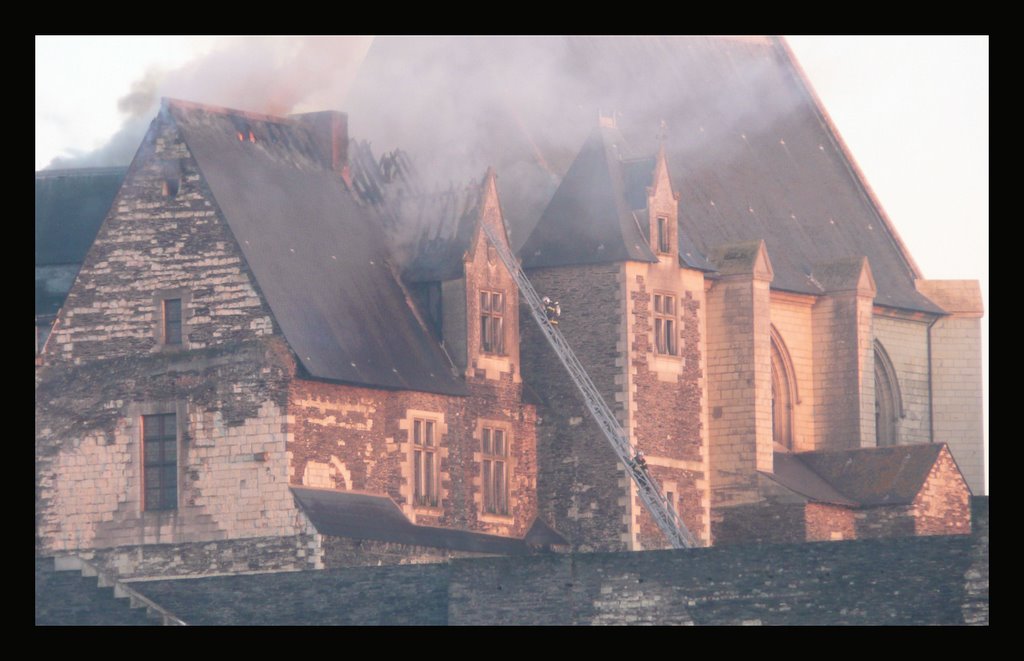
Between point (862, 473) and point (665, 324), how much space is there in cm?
711

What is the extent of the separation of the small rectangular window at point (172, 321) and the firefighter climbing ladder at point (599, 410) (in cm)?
780

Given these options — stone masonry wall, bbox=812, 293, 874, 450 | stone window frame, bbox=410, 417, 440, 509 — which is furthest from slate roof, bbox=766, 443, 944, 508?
stone window frame, bbox=410, 417, 440, 509

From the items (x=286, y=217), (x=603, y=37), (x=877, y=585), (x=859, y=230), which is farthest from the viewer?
(x=859, y=230)

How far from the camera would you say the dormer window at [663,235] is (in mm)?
68875

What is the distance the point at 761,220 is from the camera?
77812 millimetres

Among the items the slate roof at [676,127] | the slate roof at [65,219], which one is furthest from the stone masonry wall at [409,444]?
the slate roof at [65,219]

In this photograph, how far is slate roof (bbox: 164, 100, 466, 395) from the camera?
61.7 metres

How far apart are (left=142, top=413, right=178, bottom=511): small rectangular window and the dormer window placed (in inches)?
498

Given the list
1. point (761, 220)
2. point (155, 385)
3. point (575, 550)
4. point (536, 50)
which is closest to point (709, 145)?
point (761, 220)

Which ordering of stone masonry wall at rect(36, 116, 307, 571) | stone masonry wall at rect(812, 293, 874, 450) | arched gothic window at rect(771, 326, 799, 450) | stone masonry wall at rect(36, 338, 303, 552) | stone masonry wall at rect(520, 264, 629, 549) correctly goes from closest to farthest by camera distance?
stone masonry wall at rect(36, 338, 303, 552), stone masonry wall at rect(36, 116, 307, 571), stone masonry wall at rect(520, 264, 629, 549), arched gothic window at rect(771, 326, 799, 450), stone masonry wall at rect(812, 293, 874, 450)

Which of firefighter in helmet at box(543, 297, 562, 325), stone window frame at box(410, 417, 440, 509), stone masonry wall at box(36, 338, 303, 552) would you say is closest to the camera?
stone masonry wall at box(36, 338, 303, 552)

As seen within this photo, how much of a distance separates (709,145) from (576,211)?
34.0ft

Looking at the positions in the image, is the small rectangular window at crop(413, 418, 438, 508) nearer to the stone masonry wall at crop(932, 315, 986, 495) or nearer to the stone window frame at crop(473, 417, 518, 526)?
the stone window frame at crop(473, 417, 518, 526)

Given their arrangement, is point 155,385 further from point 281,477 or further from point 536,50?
point 536,50
